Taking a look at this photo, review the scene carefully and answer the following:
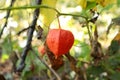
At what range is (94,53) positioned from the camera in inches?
49.0

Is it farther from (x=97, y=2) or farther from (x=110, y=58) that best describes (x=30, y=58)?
(x=97, y=2)

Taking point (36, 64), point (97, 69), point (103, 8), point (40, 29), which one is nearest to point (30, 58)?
point (36, 64)

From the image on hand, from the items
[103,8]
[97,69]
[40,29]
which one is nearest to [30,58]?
[97,69]

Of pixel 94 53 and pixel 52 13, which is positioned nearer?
pixel 52 13

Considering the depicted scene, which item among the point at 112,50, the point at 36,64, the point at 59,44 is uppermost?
the point at 59,44

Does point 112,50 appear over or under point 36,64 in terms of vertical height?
over

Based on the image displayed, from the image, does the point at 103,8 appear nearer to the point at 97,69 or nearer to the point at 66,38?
the point at 66,38

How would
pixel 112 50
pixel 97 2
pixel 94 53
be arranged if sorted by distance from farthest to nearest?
pixel 112 50 < pixel 94 53 < pixel 97 2

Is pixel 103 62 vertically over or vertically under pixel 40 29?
under

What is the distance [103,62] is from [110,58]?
36mm

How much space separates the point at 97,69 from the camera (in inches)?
54.0

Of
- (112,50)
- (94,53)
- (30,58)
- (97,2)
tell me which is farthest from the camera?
(30,58)

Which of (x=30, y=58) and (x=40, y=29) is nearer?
(x=40, y=29)

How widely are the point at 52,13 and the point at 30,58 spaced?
2.30 feet
